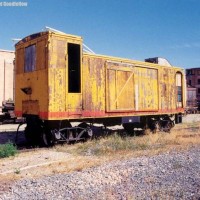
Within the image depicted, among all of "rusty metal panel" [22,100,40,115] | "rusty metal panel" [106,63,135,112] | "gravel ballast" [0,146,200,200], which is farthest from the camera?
"rusty metal panel" [106,63,135,112]

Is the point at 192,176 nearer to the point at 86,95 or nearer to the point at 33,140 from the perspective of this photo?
the point at 86,95

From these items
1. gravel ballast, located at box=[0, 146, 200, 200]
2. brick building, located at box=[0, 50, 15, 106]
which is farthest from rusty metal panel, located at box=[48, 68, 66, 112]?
brick building, located at box=[0, 50, 15, 106]

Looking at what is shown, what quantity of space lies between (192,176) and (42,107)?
613 cm

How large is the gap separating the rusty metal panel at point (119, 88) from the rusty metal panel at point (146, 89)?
46 centimetres

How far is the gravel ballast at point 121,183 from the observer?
5594mm

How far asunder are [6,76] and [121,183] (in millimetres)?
23896

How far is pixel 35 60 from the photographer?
38.7 feet

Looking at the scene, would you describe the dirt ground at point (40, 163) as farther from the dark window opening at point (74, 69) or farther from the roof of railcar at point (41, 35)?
the roof of railcar at point (41, 35)

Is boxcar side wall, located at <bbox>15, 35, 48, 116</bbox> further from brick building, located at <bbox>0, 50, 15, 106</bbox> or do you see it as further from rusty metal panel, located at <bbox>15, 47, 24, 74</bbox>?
brick building, located at <bbox>0, 50, 15, 106</bbox>

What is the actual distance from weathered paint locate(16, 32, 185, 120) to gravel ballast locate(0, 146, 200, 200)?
13.4 ft

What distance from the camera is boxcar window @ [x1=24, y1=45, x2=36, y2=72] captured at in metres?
11.9

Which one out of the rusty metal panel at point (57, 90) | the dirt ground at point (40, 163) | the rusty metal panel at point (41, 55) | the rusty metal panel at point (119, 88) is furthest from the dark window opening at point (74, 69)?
A: the dirt ground at point (40, 163)

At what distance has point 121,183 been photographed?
638cm

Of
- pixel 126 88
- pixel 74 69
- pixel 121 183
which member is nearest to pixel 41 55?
pixel 74 69
